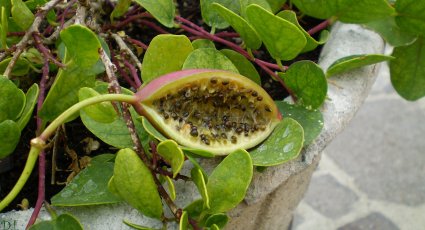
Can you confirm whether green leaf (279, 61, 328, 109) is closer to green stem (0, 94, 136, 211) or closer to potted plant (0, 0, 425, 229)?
potted plant (0, 0, 425, 229)

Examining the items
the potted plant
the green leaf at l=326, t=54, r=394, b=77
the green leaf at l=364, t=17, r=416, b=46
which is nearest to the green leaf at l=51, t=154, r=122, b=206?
the potted plant

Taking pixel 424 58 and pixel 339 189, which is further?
pixel 339 189

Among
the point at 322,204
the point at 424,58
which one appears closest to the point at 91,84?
the point at 424,58

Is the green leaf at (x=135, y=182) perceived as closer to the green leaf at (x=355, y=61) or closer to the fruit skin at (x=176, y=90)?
the fruit skin at (x=176, y=90)

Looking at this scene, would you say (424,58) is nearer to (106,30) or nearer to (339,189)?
(106,30)

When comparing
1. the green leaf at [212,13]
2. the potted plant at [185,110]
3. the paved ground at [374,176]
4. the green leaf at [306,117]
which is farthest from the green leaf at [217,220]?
the paved ground at [374,176]

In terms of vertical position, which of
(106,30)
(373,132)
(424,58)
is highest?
(106,30)
